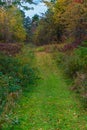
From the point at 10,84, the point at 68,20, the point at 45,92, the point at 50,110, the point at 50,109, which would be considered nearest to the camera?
the point at 50,110

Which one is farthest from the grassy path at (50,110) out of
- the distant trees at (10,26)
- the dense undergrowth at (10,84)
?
the distant trees at (10,26)

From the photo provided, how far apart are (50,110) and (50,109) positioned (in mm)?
180

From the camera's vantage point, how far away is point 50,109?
47.1 feet

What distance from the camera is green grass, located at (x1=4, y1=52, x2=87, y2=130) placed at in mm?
12067

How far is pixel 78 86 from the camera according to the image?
17.8 metres

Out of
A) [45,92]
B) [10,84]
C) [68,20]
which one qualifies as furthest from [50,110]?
[68,20]

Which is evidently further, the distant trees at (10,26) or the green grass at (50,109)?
the distant trees at (10,26)

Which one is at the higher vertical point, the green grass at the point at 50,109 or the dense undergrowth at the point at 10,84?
the dense undergrowth at the point at 10,84

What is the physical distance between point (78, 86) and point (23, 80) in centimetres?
318

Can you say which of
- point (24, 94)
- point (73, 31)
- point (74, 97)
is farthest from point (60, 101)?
point (73, 31)

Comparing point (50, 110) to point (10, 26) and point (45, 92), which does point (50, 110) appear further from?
point (10, 26)

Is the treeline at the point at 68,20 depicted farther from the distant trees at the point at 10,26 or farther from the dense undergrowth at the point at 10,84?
the dense undergrowth at the point at 10,84

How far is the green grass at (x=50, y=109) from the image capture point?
39.6ft

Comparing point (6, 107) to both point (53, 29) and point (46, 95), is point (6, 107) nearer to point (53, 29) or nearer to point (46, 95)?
point (46, 95)
